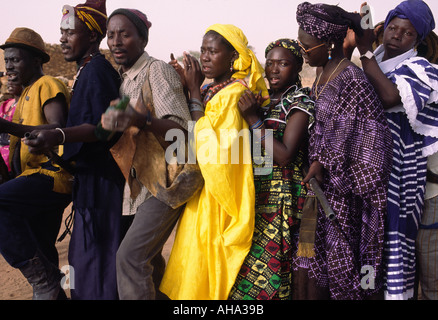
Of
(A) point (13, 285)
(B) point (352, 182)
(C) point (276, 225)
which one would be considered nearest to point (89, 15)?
(C) point (276, 225)

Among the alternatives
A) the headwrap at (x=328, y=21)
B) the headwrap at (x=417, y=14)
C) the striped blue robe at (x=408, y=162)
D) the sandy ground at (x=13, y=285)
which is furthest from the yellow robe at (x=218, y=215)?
the sandy ground at (x=13, y=285)

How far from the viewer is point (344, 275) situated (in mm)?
2770

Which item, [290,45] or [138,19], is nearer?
[138,19]

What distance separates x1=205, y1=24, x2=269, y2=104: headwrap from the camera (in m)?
3.00

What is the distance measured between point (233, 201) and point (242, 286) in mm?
648

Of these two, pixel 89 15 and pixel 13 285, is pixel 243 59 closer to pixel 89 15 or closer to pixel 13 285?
pixel 89 15

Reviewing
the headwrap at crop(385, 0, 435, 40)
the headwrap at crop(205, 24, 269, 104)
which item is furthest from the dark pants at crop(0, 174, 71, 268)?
the headwrap at crop(385, 0, 435, 40)

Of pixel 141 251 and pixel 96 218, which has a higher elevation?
pixel 96 218

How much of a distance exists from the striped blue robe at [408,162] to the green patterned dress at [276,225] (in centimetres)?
64

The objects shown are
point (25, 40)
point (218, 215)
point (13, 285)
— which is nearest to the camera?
point (218, 215)

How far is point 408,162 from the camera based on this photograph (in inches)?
117

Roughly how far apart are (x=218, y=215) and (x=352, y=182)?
3.14 feet

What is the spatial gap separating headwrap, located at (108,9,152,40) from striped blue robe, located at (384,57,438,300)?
182 cm

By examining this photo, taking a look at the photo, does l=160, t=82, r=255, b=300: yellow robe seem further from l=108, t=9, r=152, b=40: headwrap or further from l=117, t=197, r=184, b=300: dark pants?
l=108, t=9, r=152, b=40: headwrap
